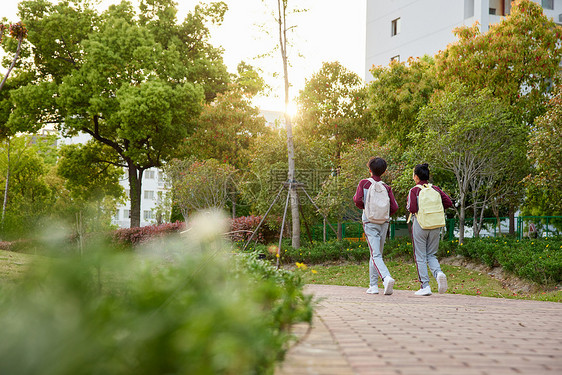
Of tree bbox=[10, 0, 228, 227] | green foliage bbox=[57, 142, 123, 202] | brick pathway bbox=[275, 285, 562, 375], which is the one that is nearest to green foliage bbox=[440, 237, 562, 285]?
brick pathway bbox=[275, 285, 562, 375]

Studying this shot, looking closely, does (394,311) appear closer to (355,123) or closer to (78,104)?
(355,123)

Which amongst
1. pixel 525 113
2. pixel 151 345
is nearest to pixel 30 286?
pixel 151 345

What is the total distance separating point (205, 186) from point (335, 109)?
29.3 feet

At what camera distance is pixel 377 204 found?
726 cm

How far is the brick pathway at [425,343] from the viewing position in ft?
8.86

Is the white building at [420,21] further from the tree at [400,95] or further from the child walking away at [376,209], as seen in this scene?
the child walking away at [376,209]

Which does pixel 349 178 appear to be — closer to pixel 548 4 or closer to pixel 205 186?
pixel 205 186

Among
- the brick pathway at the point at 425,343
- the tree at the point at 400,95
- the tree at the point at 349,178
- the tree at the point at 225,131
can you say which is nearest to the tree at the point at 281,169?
the tree at the point at 349,178

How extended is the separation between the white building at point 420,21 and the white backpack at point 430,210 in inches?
958

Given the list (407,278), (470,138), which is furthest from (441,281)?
(470,138)

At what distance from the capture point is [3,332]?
1.28 m

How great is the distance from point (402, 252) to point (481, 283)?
4.23m

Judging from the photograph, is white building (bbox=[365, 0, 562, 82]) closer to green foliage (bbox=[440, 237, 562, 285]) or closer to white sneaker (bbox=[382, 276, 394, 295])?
green foliage (bbox=[440, 237, 562, 285])

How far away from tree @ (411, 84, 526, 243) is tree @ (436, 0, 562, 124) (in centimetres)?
162
